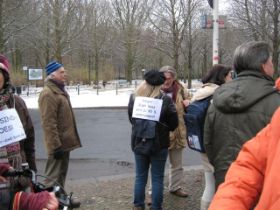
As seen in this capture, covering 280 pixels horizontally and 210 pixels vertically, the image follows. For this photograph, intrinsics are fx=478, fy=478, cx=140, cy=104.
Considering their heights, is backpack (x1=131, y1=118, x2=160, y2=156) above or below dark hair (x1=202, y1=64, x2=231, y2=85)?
below

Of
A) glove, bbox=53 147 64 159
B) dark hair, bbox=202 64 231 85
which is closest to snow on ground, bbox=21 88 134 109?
glove, bbox=53 147 64 159

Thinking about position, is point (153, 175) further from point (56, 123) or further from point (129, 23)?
point (129, 23)

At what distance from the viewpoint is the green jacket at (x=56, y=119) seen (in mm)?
5270

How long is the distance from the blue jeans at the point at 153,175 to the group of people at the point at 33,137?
0.85 metres

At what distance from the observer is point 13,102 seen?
3521 mm

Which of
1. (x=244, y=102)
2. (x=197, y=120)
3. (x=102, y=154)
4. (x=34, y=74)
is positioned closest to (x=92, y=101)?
(x=34, y=74)

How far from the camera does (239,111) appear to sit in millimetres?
3082

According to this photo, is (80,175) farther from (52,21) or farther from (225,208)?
(52,21)

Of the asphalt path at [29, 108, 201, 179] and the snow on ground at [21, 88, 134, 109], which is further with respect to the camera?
the snow on ground at [21, 88, 134, 109]

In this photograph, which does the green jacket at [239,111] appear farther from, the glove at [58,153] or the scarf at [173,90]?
the scarf at [173,90]

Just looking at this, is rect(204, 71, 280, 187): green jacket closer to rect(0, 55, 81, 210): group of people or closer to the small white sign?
rect(0, 55, 81, 210): group of people

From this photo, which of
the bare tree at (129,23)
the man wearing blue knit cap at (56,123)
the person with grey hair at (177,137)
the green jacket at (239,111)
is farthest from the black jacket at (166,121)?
the bare tree at (129,23)

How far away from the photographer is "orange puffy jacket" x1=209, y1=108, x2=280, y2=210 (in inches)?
67.3

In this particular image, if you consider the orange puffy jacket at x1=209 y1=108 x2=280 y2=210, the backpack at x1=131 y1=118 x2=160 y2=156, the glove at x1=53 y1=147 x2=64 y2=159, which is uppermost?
the orange puffy jacket at x1=209 y1=108 x2=280 y2=210
